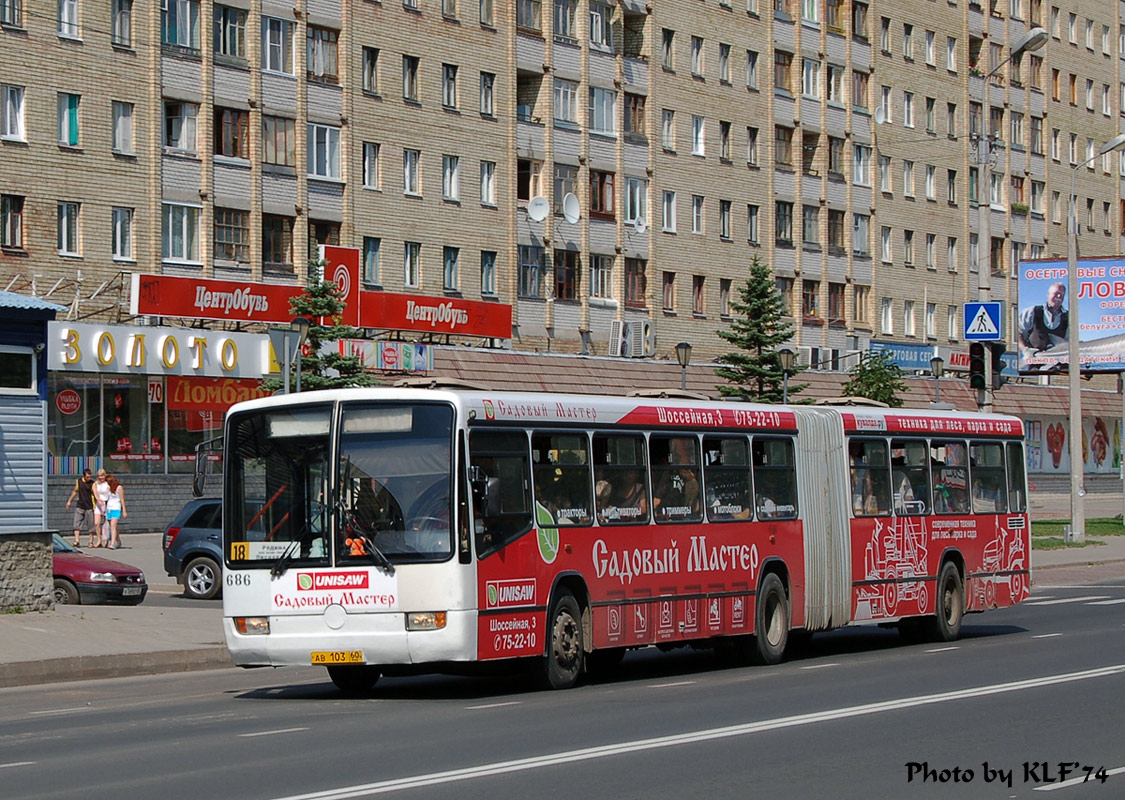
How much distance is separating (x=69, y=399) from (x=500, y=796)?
35442 millimetres

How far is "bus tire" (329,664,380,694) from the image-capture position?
53.9 ft

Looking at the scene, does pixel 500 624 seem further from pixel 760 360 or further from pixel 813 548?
pixel 760 360

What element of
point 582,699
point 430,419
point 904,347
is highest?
point 904,347

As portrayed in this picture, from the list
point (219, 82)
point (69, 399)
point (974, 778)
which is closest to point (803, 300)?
point (219, 82)

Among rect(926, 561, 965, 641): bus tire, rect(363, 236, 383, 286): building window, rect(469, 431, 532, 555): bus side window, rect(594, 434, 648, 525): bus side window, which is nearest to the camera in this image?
rect(469, 431, 532, 555): bus side window

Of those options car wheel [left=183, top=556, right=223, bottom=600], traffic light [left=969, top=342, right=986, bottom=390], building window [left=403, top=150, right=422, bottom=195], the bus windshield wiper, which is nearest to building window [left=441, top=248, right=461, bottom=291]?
building window [left=403, top=150, right=422, bottom=195]

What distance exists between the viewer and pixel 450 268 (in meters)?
55.6

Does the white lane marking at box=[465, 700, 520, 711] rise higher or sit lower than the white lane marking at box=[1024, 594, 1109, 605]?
higher

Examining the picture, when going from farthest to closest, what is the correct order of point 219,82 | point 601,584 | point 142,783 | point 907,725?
point 219,82 < point 601,584 < point 907,725 < point 142,783

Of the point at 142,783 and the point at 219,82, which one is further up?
the point at 219,82

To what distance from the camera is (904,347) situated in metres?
Result: 74.6

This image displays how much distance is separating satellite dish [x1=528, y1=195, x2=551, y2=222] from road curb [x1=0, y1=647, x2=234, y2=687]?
38.1 m

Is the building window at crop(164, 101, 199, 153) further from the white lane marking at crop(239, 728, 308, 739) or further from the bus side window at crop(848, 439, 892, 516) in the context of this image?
the white lane marking at crop(239, 728, 308, 739)

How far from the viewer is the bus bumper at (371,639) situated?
48.9ft
